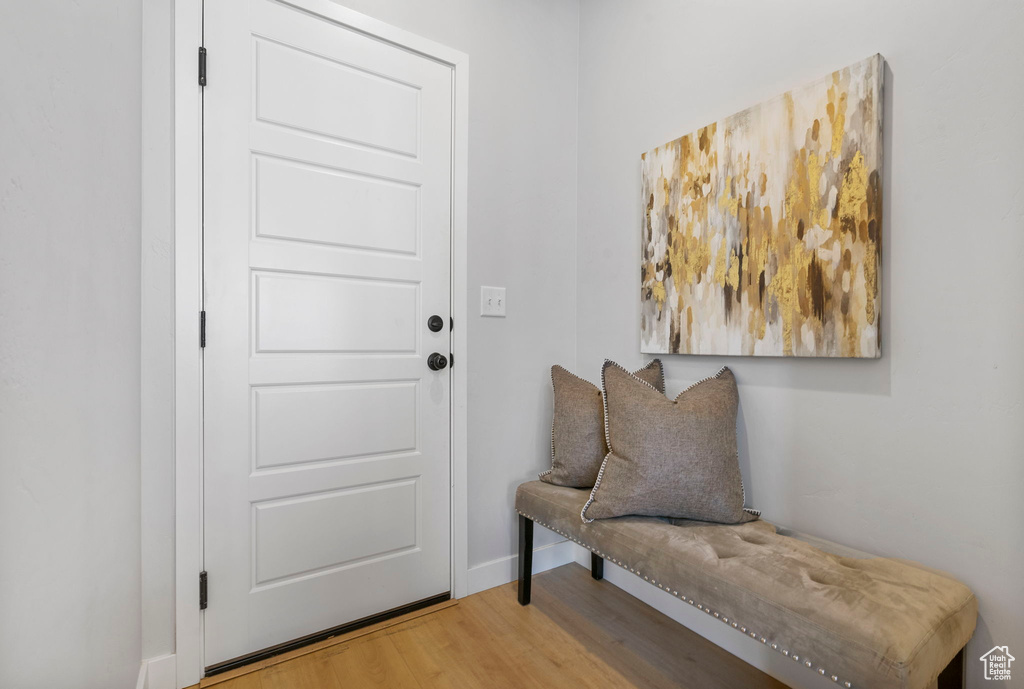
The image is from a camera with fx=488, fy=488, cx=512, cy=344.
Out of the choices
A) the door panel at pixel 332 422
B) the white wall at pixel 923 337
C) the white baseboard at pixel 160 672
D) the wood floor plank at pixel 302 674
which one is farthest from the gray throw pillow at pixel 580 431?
the white baseboard at pixel 160 672

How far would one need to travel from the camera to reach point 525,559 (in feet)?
6.24

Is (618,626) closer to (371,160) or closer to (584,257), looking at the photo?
(584,257)

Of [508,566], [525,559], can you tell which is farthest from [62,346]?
[508,566]

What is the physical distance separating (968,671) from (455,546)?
152cm

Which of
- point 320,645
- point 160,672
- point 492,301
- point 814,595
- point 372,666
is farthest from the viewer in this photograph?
point 492,301

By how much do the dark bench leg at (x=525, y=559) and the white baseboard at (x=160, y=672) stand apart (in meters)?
1.13

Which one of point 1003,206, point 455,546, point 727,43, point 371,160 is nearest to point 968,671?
point 1003,206

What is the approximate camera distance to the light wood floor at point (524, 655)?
57.3 inches

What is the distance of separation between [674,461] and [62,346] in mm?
1388

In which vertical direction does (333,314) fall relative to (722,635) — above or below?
above

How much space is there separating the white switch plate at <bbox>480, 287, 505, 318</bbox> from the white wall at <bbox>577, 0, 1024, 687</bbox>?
855mm

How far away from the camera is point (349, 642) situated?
166 cm

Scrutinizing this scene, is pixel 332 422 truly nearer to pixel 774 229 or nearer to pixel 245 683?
pixel 245 683

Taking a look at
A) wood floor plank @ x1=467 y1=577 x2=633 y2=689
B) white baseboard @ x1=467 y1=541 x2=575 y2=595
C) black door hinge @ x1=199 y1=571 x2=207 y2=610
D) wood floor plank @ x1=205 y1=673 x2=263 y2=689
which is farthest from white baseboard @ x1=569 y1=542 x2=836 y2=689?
black door hinge @ x1=199 y1=571 x2=207 y2=610
